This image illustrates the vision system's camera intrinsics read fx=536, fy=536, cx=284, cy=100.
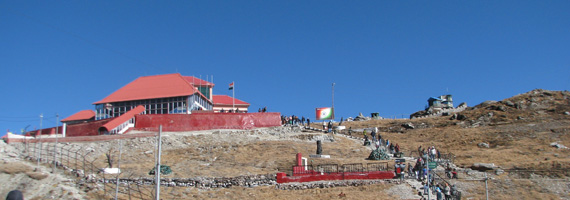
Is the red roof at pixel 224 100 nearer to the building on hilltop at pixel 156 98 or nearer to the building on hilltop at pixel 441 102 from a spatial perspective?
the building on hilltop at pixel 156 98

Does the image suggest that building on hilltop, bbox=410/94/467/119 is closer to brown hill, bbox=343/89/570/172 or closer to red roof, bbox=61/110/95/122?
brown hill, bbox=343/89/570/172

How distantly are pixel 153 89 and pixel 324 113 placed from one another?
20504 millimetres

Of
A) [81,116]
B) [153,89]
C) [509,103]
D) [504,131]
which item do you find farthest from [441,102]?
[81,116]

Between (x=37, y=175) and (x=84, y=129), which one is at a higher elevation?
(x=84, y=129)

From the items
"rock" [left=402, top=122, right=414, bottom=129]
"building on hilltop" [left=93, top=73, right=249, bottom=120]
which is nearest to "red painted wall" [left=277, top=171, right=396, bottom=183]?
"building on hilltop" [left=93, top=73, right=249, bottom=120]

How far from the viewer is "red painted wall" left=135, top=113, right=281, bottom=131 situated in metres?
A: 52.5

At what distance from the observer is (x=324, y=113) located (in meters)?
64.9

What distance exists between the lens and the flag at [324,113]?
64.4 m

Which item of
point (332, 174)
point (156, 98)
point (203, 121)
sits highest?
point (156, 98)

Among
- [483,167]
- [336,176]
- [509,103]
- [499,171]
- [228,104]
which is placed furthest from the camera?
[228,104]

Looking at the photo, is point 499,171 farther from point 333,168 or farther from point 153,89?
point 153,89

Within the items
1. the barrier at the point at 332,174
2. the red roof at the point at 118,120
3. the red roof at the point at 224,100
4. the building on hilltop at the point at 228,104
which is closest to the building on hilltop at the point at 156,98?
the red roof at the point at 118,120

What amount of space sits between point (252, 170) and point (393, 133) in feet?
97.5

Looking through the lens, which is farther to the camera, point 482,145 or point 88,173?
point 482,145
